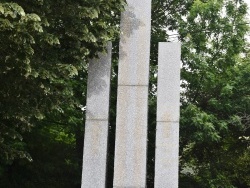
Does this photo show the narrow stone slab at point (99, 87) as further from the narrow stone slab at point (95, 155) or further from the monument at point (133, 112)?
the narrow stone slab at point (95, 155)

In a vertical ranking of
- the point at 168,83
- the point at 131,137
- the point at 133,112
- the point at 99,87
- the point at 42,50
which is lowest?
the point at 131,137

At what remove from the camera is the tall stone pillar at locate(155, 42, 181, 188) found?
Result: 11891mm

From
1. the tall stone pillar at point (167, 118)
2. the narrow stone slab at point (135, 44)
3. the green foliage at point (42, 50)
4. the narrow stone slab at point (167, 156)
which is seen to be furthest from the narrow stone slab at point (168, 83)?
the green foliage at point (42, 50)

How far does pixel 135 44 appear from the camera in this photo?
12.5 meters

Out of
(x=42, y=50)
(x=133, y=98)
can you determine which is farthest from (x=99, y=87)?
(x=42, y=50)

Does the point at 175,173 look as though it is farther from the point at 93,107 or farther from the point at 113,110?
the point at 113,110

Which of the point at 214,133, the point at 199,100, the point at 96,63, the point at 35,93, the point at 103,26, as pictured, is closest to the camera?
the point at 35,93

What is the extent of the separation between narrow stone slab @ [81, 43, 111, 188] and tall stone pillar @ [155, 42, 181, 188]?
1.29 m

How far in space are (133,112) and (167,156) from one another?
4.43ft

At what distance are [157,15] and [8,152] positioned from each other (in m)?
10.5

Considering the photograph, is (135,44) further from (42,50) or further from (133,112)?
(42,50)

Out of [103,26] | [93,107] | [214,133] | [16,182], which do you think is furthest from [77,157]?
[103,26]

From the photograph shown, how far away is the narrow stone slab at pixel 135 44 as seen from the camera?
12.4 meters

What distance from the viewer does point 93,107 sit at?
12.2 meters
